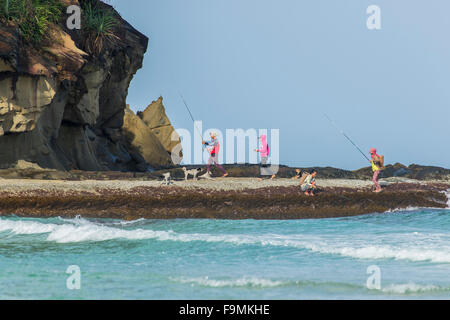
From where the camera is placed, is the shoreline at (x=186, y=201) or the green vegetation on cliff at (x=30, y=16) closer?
the shoreline at (x=186, y=201)

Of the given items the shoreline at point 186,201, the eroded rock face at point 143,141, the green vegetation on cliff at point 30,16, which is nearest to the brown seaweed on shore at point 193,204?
the shoreline at point 186,201

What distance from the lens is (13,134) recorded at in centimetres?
2075

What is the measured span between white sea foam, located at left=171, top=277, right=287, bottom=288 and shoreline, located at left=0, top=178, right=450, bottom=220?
7445mm

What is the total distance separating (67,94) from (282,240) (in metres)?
14.6

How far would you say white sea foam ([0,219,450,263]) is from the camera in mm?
10688

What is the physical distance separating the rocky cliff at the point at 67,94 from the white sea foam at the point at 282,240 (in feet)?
23.2

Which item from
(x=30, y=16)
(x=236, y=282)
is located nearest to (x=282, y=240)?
(x=236, y=282)

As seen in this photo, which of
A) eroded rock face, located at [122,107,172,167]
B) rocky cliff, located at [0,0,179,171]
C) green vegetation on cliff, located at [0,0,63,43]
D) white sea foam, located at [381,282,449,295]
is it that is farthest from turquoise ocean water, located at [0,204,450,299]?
eroded rock face, located at [122,107,172,167]

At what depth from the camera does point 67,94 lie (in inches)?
937

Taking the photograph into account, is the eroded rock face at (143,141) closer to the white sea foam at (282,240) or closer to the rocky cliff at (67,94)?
the rocky cliff at (67,94)

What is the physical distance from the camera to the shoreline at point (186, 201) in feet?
51.3

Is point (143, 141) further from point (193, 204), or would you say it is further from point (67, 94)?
point (193, 204)
